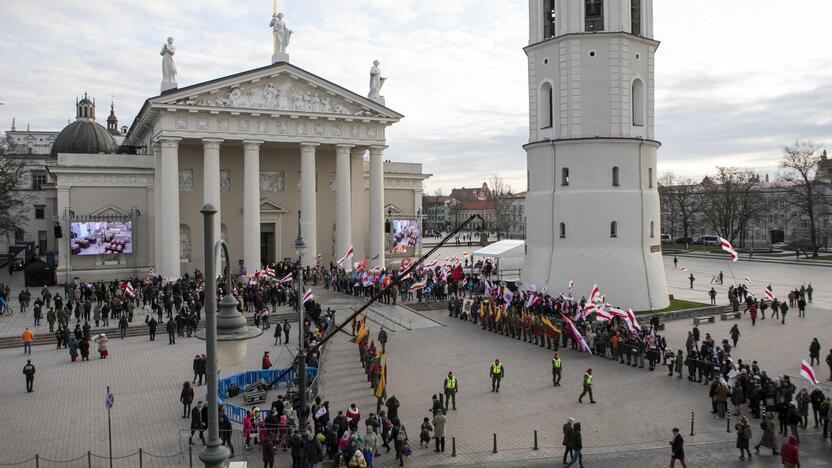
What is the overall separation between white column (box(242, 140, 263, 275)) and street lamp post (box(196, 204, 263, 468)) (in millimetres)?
36721

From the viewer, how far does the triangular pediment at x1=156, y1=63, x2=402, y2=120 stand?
42.0m

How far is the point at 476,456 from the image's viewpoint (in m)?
15.3

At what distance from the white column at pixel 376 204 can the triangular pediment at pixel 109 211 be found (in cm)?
1802

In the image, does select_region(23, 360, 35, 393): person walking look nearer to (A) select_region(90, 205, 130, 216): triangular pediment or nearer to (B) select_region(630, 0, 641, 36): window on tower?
(A) select_region(90, 205, 130, 216): triangular pediment

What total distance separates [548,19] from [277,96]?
19421 millimetres

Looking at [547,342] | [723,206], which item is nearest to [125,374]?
[547,342]

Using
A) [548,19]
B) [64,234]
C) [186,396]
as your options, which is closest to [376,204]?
[548,19]

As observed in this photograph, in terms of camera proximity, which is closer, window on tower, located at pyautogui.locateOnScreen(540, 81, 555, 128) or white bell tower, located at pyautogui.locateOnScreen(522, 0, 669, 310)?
white bell tower, located at pyautogui.locateOnScreen(522, 0, 669, 310)

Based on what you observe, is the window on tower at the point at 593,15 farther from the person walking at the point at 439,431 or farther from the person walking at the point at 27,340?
the person walking at the point at 27,340

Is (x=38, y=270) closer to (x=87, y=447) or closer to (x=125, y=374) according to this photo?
(x=125, y=374)

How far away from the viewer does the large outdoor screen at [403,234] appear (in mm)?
55375

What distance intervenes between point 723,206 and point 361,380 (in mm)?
76610

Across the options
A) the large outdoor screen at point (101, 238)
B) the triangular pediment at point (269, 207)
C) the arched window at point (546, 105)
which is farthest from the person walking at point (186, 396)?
the triangular pediment at point (269, 207)

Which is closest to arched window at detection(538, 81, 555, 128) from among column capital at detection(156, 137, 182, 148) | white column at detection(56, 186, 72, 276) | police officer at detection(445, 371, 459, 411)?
police officer at detection(445, 371, 459, 411)
